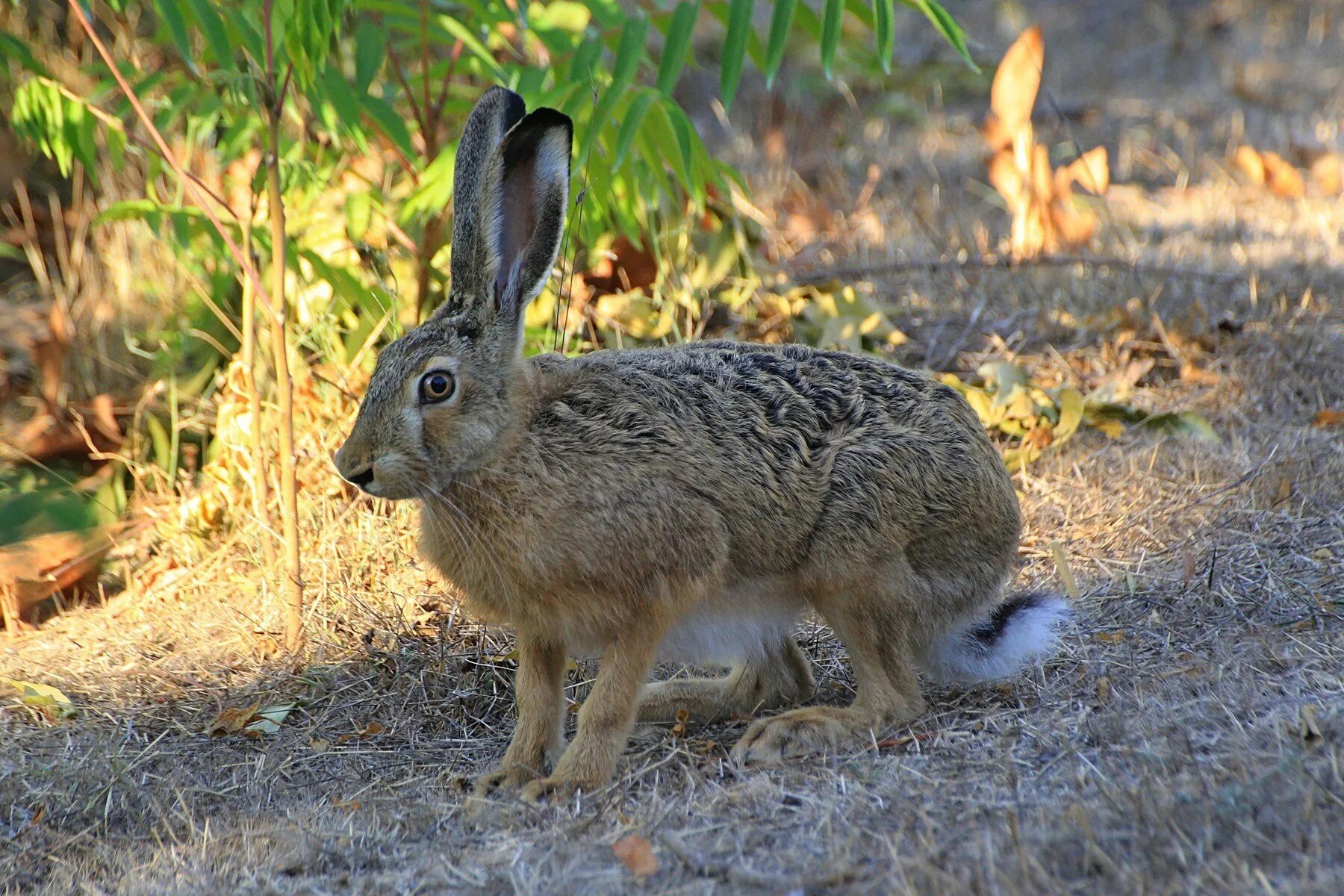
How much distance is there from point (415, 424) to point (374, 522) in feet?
5.00

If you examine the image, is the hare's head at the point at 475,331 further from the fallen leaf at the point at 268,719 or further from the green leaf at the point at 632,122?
the fallen leaf at the point at 268,719

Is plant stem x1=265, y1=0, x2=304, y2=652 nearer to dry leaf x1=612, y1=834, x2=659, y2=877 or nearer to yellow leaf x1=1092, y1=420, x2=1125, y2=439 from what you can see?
dry leaf x1=612, y1=834, x2=659, y2=877

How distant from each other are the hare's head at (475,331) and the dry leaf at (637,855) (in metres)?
0.95

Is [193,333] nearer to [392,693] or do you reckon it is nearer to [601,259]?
[601,259]

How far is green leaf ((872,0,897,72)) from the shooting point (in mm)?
3740

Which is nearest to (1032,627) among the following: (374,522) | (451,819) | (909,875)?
(909,875)

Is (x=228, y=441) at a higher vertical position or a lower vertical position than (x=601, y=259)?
lower

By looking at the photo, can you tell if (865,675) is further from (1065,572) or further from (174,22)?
(174,22)

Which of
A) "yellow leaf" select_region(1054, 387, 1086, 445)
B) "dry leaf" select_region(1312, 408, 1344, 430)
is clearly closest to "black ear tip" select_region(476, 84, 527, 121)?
"yellow leaf" select_region(1054, 387, 1086, 445)

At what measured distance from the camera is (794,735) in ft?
11.7

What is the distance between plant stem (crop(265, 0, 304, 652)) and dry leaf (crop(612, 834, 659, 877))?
1648 millimetres

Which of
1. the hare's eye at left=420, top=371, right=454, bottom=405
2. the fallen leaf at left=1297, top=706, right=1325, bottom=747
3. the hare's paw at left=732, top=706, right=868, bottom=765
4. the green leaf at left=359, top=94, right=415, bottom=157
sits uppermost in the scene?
the green leaf at left=359, top=94, right=415, bottom=157

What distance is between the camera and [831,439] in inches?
144

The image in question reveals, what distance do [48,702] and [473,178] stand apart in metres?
2.03
